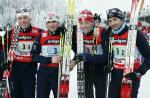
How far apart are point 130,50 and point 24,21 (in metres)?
1.83

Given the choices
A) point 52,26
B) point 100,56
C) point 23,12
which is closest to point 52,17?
point 52,26

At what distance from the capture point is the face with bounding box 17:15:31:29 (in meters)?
6.16

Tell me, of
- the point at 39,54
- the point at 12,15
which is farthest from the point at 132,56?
the point at 12,15

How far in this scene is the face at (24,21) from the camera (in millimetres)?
6160

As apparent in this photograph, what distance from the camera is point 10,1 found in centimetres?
5828

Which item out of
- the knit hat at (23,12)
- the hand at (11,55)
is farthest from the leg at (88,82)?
the knit hat at (23,12)

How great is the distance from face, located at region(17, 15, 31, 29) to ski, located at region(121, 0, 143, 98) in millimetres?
1706

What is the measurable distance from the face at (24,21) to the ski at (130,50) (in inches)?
67.2

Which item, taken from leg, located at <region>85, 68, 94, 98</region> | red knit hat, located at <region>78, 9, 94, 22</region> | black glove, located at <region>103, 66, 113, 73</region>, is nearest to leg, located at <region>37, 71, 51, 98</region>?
leg, located at <region>85, 68, 94, 98</region>

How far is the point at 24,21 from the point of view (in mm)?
6164

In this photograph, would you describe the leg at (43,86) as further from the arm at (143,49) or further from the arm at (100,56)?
the arm at (143,49)

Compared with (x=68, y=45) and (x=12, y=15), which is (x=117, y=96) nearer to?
(x=68, y=45)

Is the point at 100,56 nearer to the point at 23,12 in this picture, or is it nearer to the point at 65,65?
the point at 65,65

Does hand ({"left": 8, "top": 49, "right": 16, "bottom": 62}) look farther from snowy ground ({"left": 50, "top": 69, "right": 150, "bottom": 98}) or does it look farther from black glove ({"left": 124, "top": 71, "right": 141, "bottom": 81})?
snowy ground ({"left": 50, "top": 69, "right": 150, "bottom": 98})
